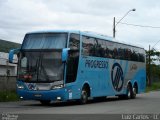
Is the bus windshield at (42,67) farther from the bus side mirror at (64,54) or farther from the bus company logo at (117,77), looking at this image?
the bus company logo at (117,77)

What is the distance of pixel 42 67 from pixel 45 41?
1.38 m

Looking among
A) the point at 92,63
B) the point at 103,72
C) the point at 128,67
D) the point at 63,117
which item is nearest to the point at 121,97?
the point at 128,67

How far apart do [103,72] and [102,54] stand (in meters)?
1.22

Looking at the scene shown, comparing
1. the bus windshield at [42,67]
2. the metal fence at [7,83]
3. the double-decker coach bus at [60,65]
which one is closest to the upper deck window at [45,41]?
the double-decker coach bus at [60,65]

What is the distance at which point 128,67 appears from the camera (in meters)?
31.7

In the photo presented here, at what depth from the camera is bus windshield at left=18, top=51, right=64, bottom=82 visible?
2247 centimetres

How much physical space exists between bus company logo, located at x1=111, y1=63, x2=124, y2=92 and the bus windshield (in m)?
7.00

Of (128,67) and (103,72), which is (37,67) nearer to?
(103,72)

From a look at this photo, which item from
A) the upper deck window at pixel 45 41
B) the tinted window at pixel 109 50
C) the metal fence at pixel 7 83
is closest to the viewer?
the upper deck window at pixel 45 41

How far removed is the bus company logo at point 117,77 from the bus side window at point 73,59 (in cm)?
567

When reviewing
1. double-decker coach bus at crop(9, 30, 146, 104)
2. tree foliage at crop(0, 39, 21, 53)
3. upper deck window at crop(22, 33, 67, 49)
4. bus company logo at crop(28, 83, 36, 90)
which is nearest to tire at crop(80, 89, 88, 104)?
double-decker coach bus at crop(9, 30, 146, 104)

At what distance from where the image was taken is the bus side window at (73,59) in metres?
23.0

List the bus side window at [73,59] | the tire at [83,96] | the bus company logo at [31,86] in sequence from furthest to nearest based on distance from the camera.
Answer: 1. the tire at [83,96]
2. the bus side window at [73,59]
3. the bus company logo at [31,86]

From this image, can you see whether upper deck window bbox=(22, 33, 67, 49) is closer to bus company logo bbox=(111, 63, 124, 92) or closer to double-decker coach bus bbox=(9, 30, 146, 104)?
double-decker coach bus bbox=(9, 30, 146, 104)
